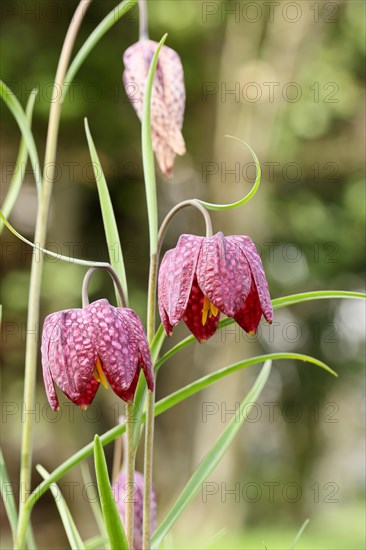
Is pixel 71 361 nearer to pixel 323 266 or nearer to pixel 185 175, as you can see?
pixel 185 175

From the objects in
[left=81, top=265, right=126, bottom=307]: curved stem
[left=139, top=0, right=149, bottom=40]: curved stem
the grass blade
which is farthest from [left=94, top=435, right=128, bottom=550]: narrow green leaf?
[left=139, top=0, right=149, bottom=40]: curved stem

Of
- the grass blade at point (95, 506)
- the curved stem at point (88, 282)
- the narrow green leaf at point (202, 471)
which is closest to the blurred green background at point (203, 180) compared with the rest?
the grass blade at point (95, 506)

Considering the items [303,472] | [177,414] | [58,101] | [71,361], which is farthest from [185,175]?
[71,361]

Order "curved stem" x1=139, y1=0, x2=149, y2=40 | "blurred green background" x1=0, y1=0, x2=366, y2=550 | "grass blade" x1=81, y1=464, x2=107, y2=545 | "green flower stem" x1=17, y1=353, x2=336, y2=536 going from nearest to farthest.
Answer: "green flower stem" x1=17, y1=353, x2=336, y2=536 → "curved stem" x1=139, y1=0, x2=149, y2=40 → "grass blade" x1=81, y1=464, x2=107, y2=545 → "blurred green background" x1=0, y1=0, x2=366, y2=550

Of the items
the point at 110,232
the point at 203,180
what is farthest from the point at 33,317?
the point at 203,180

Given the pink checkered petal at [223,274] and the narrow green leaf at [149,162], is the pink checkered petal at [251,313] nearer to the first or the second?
the pink checkered petal at [223,274]

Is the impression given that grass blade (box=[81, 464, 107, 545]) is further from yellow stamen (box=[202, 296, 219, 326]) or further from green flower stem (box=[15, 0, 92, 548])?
yellow stamen (box=[202, 296, 219, 326])
